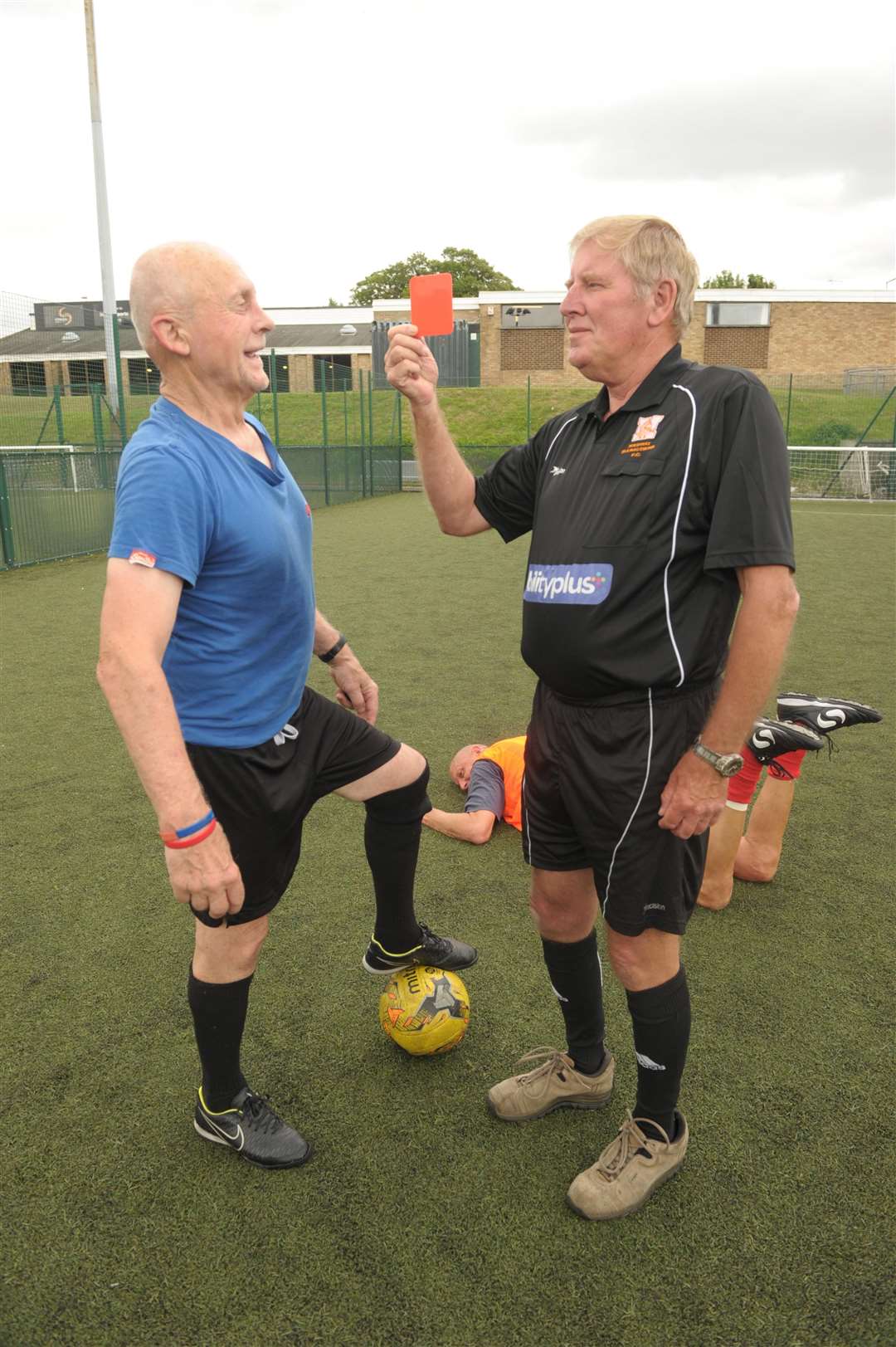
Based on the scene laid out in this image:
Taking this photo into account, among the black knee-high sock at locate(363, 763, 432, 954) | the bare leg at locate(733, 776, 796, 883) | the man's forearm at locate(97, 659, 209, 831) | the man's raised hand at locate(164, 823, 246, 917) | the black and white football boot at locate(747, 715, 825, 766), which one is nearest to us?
the man's forearm at locate(97, 659, 209, 831)

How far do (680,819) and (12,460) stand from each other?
10.4 metres

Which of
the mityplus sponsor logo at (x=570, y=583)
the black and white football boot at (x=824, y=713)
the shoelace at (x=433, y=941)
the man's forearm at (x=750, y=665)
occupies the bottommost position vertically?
the shoelace at (x=433, y=941)

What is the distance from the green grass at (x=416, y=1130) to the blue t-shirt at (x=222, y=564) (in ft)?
3.48

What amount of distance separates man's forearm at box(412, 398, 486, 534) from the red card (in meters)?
0.18

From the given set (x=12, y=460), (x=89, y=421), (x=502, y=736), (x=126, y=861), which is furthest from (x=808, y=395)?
(x=126, y=861)

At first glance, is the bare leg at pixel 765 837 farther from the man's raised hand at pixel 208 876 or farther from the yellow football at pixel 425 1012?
the man's raised hand at pixel 208 876

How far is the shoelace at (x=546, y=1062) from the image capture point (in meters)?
2.40

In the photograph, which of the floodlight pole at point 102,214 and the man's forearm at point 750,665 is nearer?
the man's forearm at point 750,665

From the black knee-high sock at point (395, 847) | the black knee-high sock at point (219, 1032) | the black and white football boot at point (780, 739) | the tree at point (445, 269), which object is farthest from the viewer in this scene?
the tree at point (445, 269)

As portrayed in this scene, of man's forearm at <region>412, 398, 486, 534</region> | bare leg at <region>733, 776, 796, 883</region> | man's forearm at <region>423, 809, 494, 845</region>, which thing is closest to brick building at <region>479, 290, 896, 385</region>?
man's forearm at <region>423, 809, 494, 845</region>

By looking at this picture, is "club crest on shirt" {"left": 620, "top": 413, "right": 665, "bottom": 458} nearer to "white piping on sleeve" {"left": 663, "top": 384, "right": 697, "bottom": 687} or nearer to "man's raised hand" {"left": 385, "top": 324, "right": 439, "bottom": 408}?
"white piping on sleeve" {"left": 663, "top": 384, "right": 697, "bottom": 687}

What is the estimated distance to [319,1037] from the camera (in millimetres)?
2662

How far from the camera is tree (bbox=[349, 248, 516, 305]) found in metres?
59.2

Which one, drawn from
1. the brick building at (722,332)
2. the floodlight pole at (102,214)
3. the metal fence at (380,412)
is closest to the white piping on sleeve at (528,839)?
the metal fence at (380,412)
